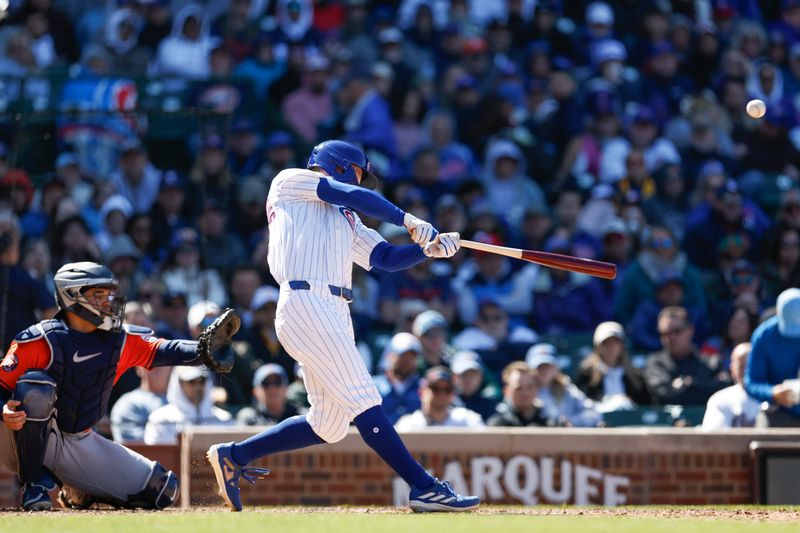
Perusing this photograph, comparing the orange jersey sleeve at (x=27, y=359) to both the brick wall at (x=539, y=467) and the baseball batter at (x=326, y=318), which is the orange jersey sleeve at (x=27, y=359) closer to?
the baseball batter at (x=326, y=318)

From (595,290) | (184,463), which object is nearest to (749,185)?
(595,290)

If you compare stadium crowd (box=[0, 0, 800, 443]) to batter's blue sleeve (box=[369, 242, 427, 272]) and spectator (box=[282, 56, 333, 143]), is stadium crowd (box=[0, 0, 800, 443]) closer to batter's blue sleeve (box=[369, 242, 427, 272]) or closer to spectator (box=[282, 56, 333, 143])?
spectator (box=[282, 56, 333, 143])

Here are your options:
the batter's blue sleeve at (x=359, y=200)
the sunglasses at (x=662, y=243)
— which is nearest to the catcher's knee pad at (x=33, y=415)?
the batter's blue sleeve at (x=359, y=200)

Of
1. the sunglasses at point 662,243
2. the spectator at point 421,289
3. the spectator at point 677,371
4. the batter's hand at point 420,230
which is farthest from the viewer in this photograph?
the sunglasses at point 662,243

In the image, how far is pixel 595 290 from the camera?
1154cm

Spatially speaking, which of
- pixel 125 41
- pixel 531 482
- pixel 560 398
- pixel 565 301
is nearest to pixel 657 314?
pixel 565 301

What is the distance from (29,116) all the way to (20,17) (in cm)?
353

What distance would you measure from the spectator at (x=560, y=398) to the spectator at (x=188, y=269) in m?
2.51

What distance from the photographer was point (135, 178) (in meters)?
11.6

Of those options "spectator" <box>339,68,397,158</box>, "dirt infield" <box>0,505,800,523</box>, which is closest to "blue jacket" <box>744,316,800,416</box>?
"dirt infield" <box>0,505,800,523</box>

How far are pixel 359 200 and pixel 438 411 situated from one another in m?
2.80

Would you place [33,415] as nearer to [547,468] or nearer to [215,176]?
[547,468]

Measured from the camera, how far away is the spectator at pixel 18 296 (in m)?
9.41

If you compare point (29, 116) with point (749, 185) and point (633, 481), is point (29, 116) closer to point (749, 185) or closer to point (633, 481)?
point (633, 481)
